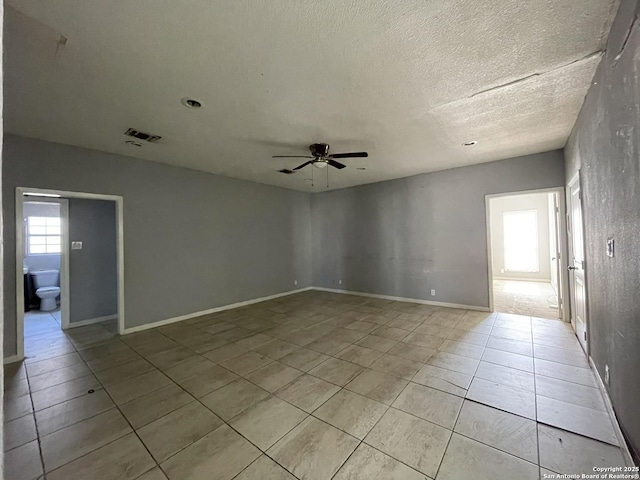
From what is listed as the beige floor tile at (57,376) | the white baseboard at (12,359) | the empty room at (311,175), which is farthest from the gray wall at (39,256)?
the beige floor tile at (57,376)

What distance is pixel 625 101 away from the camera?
1.68 meters

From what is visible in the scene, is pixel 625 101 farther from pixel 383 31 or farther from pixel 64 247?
pixel 64 247

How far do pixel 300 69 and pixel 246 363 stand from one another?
9.69 feet

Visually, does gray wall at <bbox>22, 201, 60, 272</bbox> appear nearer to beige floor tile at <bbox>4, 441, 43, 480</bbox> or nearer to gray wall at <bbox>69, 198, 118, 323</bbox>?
gray wall at <bbox>69, 198, 118, 323</bbox>

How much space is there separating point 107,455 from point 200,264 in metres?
3.34

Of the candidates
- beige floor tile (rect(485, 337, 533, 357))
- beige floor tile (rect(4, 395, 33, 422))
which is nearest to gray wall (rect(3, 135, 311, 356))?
beige floor tile (rect(4, 395, 33, 422))

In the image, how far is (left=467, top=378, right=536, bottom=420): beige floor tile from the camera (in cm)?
219

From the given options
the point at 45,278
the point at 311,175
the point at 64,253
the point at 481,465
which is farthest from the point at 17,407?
the point at 311,175

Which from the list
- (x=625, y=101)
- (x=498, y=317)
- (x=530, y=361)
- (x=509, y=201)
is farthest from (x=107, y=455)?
(x=509, y=201)

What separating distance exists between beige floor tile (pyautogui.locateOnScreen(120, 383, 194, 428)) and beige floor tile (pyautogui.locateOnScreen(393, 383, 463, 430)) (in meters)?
1.87

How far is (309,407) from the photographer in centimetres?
228

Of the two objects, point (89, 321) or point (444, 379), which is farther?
point (89, 321)

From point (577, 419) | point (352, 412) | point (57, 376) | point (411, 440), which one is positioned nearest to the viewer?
point (411, 440)

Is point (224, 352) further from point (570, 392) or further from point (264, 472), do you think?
point (570, 392)
